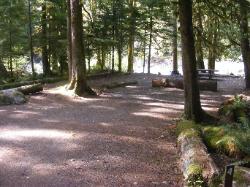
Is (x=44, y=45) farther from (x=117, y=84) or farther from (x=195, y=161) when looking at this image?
(x=195, y=161)

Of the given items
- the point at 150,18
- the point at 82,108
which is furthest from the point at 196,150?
the point at 150,18

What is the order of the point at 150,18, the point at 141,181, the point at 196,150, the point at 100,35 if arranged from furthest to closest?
the point at 150,18, the point at 100,35, the point at 196,150, the point at 141,181

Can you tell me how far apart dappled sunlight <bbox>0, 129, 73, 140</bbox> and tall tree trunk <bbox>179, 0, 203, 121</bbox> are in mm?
3570

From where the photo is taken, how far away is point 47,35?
23938 mm

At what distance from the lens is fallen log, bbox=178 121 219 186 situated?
641 cm

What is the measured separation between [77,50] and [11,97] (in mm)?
3844

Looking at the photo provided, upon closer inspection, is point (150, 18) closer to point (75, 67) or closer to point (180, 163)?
point (75, 67)

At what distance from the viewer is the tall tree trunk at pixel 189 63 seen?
11031 mm

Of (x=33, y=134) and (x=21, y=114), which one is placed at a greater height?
(x=21, y=114)

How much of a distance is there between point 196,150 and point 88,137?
340 cm

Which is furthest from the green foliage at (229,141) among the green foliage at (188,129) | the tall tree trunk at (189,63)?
the tall tree trunk at (189,63)

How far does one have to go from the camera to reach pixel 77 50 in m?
17.7

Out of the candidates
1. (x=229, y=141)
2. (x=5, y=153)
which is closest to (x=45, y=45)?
(x=5, y=153)

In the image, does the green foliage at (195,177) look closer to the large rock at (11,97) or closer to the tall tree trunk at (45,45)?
the large rock at (11,97)
